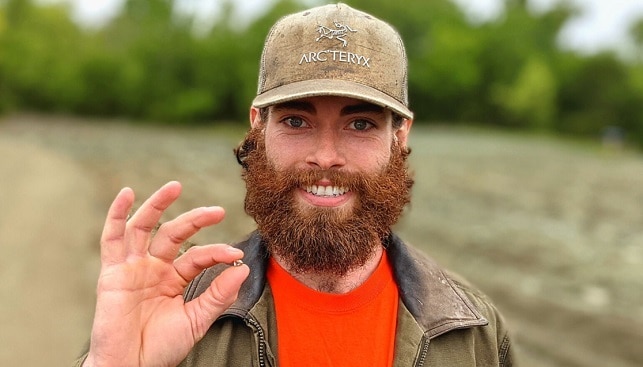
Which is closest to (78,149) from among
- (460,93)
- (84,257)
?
(84,257)

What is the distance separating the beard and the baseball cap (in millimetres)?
265

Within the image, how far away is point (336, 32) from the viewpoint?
2.49 meters

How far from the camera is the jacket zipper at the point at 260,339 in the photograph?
2.34 m

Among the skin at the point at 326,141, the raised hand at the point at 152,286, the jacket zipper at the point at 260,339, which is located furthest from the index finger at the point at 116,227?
the skin at the point at 326,141

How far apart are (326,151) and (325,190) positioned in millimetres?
143

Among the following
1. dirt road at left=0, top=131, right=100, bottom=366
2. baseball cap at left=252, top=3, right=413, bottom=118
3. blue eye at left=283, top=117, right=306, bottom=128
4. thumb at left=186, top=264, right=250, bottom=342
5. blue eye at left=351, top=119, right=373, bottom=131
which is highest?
baseball cap at left=252, top=3, right=413, bottom=118

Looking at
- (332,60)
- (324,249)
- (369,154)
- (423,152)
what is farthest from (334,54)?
(423,152)

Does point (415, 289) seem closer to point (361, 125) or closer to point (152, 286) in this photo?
point (361, 125)

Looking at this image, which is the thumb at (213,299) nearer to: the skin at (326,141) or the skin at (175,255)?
the skin at (175,255)

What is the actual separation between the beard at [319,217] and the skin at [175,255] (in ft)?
0.12

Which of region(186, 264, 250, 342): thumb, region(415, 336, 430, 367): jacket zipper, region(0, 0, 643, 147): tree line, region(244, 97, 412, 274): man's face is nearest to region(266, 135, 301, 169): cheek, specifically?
region(244, 97, 412, 274): man's face

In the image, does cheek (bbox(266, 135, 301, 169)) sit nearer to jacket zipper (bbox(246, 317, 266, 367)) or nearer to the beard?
the beard

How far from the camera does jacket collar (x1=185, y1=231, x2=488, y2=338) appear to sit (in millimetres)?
2447

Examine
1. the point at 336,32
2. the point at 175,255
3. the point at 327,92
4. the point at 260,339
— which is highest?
the point at 336,32
